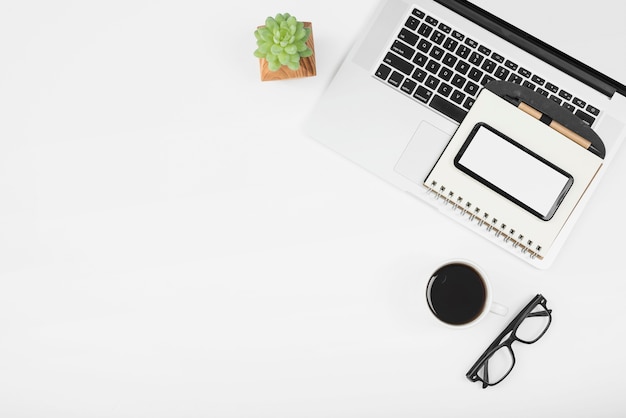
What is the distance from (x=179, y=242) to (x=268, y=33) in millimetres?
367

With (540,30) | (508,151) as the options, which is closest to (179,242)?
(508,151)

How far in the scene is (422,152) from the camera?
87cm

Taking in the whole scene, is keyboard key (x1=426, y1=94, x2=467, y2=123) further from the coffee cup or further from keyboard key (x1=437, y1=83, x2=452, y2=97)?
the coffee cup

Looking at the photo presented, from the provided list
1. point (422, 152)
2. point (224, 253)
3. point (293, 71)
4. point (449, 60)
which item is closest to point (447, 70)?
point (449, 60)

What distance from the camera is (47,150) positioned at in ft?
2.99

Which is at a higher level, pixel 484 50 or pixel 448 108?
pixel 484 50

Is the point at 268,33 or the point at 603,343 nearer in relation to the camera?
the point at 268,33

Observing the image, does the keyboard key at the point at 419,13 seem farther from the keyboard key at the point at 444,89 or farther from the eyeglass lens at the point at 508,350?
the eyeglass lens at the point at 508,350

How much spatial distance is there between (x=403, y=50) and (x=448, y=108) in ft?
0.38

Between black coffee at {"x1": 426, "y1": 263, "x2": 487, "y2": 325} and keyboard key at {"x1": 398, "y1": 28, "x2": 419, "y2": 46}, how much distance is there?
0.36 m

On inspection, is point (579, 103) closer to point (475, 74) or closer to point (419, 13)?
point (475, 74)

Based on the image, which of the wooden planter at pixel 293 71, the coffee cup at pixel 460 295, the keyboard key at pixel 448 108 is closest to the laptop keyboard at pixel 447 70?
the keyboard key at pixel 448 108

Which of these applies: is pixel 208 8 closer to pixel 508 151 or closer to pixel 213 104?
pixel 213 104

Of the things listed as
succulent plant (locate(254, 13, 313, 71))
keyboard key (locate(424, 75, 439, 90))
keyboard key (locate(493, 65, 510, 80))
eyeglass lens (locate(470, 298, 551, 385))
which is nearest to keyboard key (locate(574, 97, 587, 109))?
keyboard key (locate(493, 65, 510, 80))
